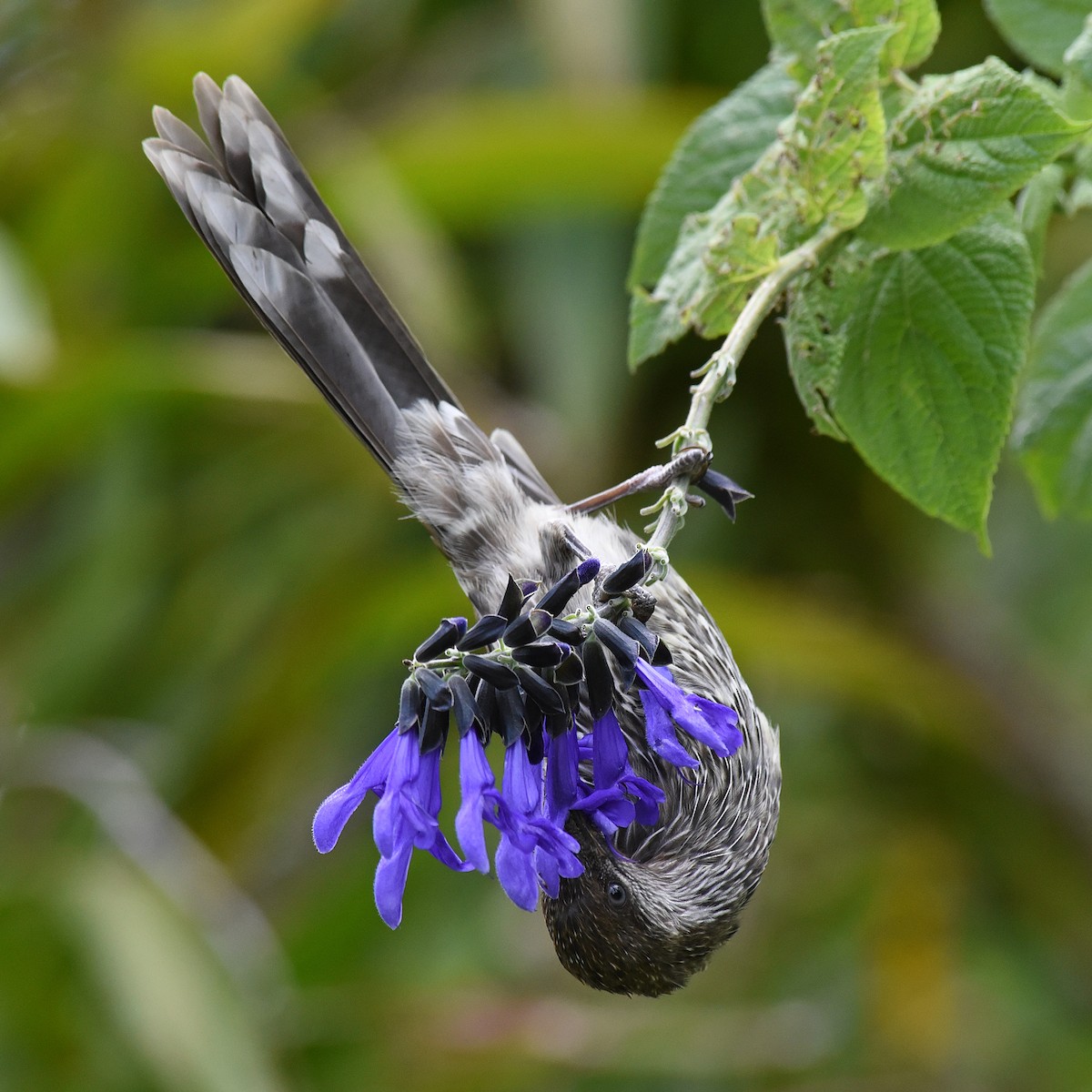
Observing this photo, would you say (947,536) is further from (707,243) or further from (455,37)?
(707,243)

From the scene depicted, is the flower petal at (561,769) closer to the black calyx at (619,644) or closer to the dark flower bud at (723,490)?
the black calyx at (619,644)

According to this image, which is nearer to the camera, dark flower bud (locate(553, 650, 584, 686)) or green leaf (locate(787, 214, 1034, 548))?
dark flower bud (locate(553, 650, 584, 686))

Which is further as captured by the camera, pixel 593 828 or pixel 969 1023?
pixel 969 1023

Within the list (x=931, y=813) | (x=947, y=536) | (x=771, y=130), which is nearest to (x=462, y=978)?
(x=931, y=813)

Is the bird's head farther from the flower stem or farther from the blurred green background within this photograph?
the blurred green background

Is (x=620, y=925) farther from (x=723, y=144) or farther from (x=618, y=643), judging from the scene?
(x=723, y=144)

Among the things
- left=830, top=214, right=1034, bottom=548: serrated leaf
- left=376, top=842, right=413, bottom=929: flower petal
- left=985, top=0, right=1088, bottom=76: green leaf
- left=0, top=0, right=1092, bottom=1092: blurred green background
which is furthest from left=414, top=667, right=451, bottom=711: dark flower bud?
left=0, top=0, right=1092, bottom=1092: blurred green background
